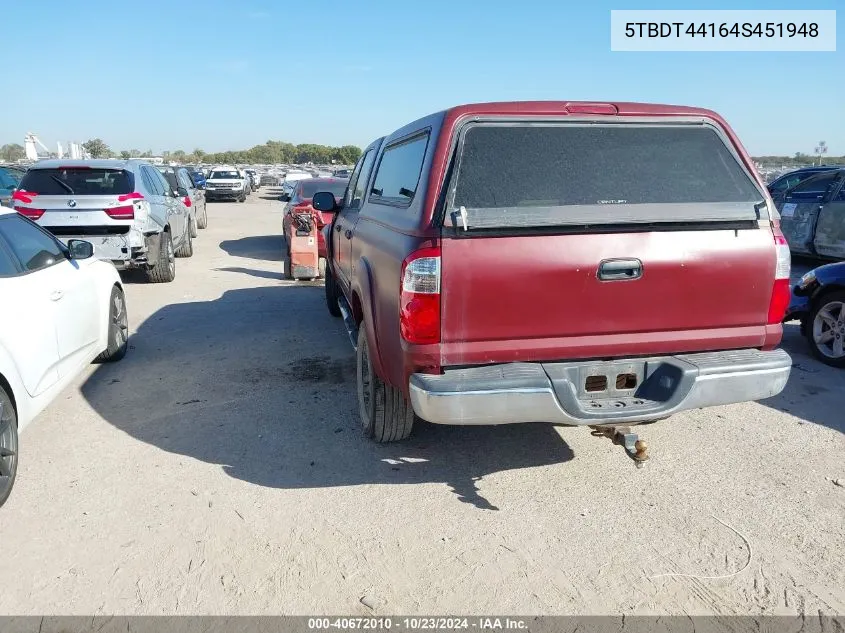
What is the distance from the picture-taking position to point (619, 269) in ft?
10.5

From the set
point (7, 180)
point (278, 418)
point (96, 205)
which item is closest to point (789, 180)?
point (278, 418)

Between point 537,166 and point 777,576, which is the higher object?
point 537,166

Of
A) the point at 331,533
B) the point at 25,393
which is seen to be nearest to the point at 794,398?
the point at 331,533

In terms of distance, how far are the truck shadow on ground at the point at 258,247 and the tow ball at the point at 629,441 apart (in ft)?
35.6

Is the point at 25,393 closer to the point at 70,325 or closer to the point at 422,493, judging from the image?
the point at 70,325

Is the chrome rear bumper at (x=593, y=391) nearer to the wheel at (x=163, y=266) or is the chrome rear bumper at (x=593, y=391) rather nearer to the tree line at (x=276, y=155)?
the wheel at (x=163, y=266)

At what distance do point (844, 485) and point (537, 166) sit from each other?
8.51 ft

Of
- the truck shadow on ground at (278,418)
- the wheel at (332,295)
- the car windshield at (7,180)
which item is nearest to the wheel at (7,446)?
the truck shadow on ground at (278,418)

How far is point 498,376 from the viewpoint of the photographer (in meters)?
3.12

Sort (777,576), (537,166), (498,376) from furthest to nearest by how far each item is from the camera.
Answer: (537,166), (498,376), (777,576)

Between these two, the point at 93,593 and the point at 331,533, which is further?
the point at 331,533

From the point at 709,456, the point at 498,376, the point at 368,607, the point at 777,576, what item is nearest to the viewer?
the point at 368,607

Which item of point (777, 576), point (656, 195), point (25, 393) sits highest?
point (656, 195)

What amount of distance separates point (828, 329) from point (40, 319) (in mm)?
6633
